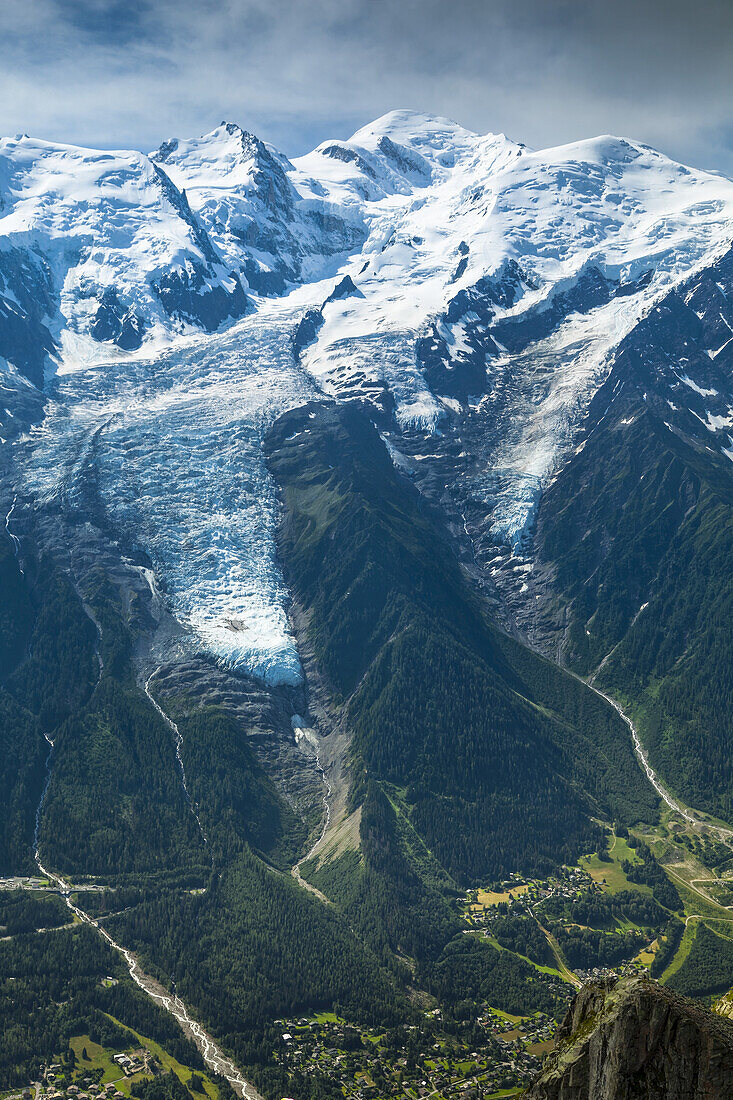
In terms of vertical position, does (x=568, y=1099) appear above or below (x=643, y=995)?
below

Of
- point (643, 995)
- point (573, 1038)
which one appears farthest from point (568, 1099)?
point (643, 995)

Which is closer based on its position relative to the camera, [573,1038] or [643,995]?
[643,995]

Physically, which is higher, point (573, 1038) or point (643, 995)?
point (643, 995)

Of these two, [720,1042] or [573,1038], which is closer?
[720,1042]

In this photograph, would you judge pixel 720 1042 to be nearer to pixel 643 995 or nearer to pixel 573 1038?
pixel 643 995

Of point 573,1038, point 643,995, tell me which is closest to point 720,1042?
point 643,995

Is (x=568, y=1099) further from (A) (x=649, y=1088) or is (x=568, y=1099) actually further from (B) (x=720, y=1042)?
(B) (x=720, y=1042)
